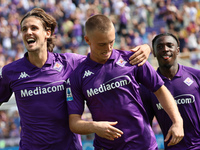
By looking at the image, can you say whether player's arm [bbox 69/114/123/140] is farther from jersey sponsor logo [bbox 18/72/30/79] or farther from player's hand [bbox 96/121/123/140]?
jersey sponsor logo [bbox 18/72/30/79]

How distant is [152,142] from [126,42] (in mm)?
12290

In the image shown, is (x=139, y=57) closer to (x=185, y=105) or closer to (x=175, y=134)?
(x=175, y=134)

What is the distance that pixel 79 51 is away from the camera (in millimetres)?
15148

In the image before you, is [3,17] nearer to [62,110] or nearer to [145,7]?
[145,7]

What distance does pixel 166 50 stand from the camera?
4.91 m

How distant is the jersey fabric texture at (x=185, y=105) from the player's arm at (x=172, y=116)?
2.92 feet

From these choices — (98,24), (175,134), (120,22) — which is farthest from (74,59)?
(120,22)

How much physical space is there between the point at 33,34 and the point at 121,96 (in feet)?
4.47

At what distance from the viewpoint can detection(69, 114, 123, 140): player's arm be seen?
3.38 m

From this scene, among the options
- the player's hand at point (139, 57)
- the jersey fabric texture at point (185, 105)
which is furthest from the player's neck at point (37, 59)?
the jersey fabric texture at point (185, 105)

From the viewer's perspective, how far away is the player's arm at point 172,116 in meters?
3.44

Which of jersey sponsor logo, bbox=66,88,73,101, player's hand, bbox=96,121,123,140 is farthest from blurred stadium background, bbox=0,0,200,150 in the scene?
player's hand, bbox=96,121,123,140

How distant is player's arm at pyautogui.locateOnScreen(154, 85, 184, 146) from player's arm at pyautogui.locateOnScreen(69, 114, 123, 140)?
19.3 inches

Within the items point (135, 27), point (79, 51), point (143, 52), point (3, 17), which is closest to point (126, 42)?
point (135, 27)
